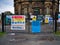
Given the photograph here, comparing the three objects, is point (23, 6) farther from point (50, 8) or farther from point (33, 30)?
point (33, 30)

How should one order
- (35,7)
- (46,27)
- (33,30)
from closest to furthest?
(33,30) < (46,27) < (35,7)

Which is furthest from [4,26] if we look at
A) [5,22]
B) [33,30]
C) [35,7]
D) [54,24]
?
[35,7]

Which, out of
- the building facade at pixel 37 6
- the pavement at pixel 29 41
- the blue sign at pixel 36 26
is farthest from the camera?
the building facade at pixel 37 6

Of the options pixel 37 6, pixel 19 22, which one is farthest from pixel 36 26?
pixel 37 6

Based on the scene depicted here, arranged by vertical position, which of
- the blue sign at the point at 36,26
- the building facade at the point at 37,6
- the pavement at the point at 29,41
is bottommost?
the pavement at the point at 29,41

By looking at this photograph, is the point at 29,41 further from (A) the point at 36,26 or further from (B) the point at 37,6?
(B) the point at 37,6

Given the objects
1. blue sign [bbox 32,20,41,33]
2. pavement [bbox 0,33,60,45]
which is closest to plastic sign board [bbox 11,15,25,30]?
blue sign [bbox 32,20,41,33]

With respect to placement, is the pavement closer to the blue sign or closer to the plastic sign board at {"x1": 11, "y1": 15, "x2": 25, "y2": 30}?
the blue sign

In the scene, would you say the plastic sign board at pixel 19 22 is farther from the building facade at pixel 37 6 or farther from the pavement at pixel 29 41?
the building facade at pixel 37 6

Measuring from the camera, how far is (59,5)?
61281 millimetres

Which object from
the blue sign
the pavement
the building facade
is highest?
the building facade

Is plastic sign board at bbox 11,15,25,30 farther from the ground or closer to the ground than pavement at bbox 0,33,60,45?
farther from the ground

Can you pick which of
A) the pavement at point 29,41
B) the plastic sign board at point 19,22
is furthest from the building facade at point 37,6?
the pavement at point 29,41

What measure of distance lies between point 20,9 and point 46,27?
3676 centimetres
